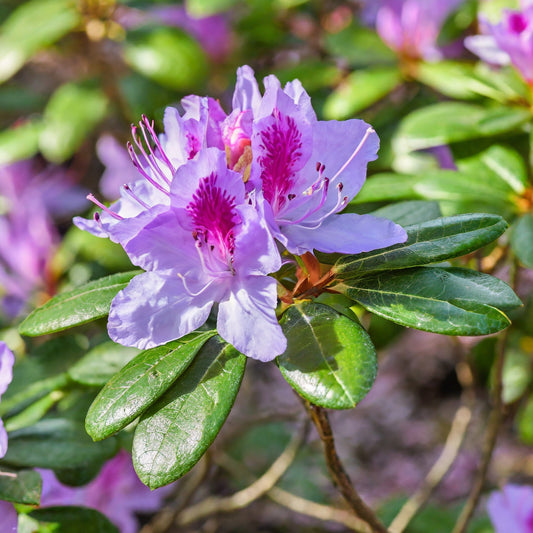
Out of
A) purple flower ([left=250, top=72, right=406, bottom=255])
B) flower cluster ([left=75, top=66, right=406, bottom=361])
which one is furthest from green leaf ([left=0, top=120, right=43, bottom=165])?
purple flower ([left=250, top=72, right=406, bottom=255])

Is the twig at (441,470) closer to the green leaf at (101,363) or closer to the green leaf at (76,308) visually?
the green leaf at (101,363)

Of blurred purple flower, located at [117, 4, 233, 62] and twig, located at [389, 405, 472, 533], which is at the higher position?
blurred purple flower, located at [117, 4, 233, 62]

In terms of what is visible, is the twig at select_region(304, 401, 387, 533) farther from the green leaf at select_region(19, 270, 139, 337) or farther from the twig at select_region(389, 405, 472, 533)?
the twig at select_region(389, 405, 472, 533)

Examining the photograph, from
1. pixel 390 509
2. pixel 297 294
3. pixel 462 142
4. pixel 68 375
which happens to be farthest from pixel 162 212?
→ pixel 390 509

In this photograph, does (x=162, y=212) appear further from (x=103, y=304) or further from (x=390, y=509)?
(x=390, y=509)

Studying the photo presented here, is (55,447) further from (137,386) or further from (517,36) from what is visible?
(517,36)
